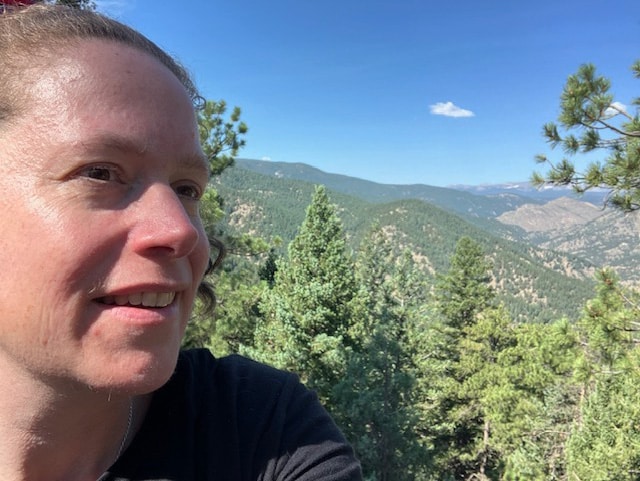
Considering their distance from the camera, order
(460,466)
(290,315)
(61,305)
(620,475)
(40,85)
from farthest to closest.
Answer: (460,466) < (290,315) < (620,475) < (40,85) < (61,305)

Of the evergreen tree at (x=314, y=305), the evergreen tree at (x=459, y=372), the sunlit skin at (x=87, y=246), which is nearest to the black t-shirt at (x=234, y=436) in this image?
the sunlit skin at (x=87, y=246)

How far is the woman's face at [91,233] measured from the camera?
0.78m

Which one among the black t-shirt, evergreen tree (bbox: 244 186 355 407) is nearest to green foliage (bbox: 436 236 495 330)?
evergreen tree (bbox: 244 186 355 407)

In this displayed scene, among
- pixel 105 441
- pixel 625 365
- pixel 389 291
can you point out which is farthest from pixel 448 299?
pixel 105 441

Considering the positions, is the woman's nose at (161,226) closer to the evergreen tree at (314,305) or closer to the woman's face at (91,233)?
the woman's face at (91,233)

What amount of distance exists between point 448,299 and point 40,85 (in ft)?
85.8

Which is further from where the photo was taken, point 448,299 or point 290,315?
point 448,299

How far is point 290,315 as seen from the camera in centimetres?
1230

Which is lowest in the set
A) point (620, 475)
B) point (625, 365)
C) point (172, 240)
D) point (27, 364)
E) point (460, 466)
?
point (460, 466)

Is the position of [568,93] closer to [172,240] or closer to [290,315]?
[172,240]

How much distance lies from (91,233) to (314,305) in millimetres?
11908

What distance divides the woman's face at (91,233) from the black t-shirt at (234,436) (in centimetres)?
32

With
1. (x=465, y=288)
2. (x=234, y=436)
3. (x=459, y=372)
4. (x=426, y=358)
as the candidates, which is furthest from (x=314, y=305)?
(x=465, y=288)

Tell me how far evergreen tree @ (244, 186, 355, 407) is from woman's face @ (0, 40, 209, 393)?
37.5 ft
